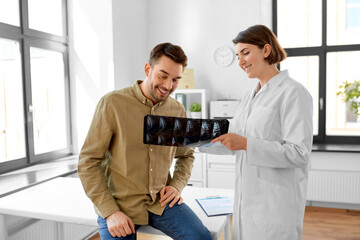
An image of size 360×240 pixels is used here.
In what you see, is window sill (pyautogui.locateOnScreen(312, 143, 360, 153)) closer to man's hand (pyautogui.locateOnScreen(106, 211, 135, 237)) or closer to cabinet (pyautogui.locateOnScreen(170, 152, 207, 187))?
cabinet (pyautogui.locateOnScreen(170, 152, 207, 187))

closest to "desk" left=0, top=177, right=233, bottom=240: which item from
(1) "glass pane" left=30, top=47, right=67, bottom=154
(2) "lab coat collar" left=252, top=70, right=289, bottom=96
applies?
(2) "lab coat collar" left=252, top=70, right=289, bottom=96

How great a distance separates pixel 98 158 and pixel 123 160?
0.35ft

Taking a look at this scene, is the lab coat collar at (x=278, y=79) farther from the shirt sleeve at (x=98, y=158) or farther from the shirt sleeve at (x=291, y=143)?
the shirt sleeve at (x=98, y=158)

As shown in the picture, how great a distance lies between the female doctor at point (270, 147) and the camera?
50.5 inches

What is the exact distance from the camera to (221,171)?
3.75m

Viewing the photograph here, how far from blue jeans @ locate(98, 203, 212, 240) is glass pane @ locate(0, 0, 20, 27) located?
2.22 metres

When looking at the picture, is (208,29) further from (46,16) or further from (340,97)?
(46,16)

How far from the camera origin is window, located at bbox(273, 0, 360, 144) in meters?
3.97

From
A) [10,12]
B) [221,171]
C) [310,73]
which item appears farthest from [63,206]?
[310,73]

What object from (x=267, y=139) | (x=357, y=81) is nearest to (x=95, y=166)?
(x=267, y=139)

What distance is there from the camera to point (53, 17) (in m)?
3.43

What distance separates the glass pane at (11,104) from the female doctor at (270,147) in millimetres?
2200

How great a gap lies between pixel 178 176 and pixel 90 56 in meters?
2.38

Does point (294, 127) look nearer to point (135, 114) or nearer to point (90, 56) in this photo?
point (135, 114)
